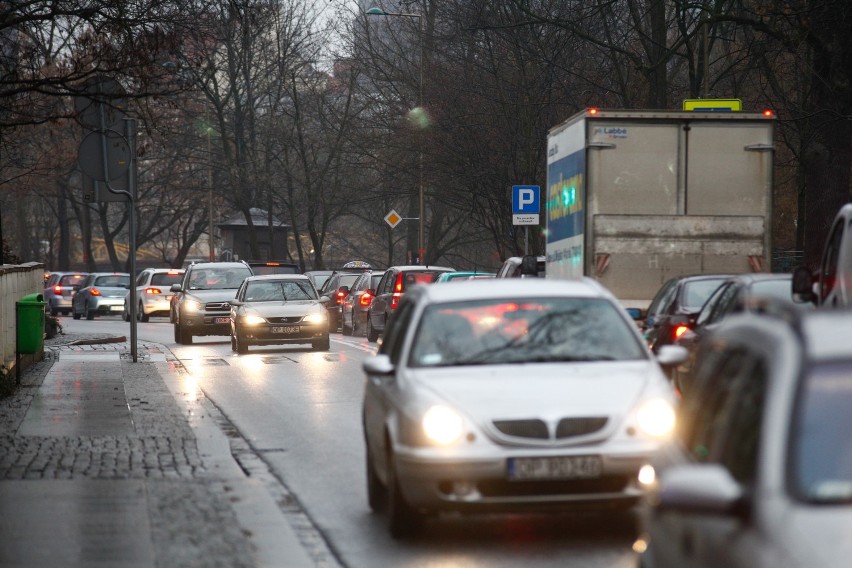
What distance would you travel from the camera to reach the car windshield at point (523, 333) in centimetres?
897

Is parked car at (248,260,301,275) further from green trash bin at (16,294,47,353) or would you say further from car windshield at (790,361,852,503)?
car windshield at (790,361,852,503)

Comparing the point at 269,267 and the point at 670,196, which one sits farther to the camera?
the point at 269,267

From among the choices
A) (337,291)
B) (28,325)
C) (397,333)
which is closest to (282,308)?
(28,325)

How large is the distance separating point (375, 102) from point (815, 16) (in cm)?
2822

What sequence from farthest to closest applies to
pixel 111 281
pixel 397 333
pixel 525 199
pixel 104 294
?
1. pixel 111 281
2. pixel 104 294
3. pixel 525 199
4. pixel 397 333

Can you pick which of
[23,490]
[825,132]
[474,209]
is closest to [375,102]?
[474,209]

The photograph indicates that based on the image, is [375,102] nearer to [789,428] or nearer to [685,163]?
[685,163]

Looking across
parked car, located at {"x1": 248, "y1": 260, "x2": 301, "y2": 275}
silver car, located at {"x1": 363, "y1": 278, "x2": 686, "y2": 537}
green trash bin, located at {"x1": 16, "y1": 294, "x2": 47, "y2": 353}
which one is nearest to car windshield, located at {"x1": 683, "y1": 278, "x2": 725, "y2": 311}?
silver car, located at {"x1": 363, "y1": 278, "x2": 686, "y2": 537}

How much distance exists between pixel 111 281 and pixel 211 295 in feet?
70.8

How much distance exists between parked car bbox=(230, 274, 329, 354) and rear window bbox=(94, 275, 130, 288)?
85.7 feet

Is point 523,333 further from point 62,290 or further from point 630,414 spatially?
point 62,290

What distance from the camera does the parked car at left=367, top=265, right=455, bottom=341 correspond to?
32.0 m

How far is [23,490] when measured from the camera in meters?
10.1

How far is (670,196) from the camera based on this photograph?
62.8ft
